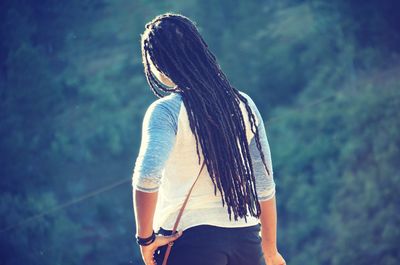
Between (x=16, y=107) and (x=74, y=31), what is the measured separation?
2.24 ft

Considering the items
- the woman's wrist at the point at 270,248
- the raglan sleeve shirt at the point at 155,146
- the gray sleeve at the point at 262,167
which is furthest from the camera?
the woman's wrist at the point at 270,248

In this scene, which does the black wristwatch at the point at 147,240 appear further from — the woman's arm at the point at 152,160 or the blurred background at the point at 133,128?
the blurred background at the point at 133,128

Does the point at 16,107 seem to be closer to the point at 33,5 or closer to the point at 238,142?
the point at 33,5

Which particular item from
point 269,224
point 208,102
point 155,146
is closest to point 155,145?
point 155,146

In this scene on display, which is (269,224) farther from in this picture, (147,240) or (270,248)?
(147,240)

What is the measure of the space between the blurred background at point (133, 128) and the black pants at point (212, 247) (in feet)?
9.12


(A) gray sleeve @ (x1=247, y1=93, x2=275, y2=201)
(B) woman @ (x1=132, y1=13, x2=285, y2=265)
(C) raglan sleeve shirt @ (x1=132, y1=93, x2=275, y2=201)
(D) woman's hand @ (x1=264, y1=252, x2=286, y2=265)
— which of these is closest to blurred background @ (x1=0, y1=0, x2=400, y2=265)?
(D) woman's hand @ (x1=264, y1=252, x2=286, y2=265)

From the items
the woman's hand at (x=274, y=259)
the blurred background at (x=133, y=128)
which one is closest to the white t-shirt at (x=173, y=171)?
the woman's hand at (x=274, y=259)

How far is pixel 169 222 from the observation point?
1.81 metres

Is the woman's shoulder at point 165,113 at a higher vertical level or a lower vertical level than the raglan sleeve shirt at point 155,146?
higher

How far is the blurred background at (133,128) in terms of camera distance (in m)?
4.54

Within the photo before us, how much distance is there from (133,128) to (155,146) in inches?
116

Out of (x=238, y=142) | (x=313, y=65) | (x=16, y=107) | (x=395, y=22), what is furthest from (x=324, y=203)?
(x=238, y=142)

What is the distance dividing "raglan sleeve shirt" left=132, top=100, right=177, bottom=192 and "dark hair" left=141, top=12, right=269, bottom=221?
3.4 inches
